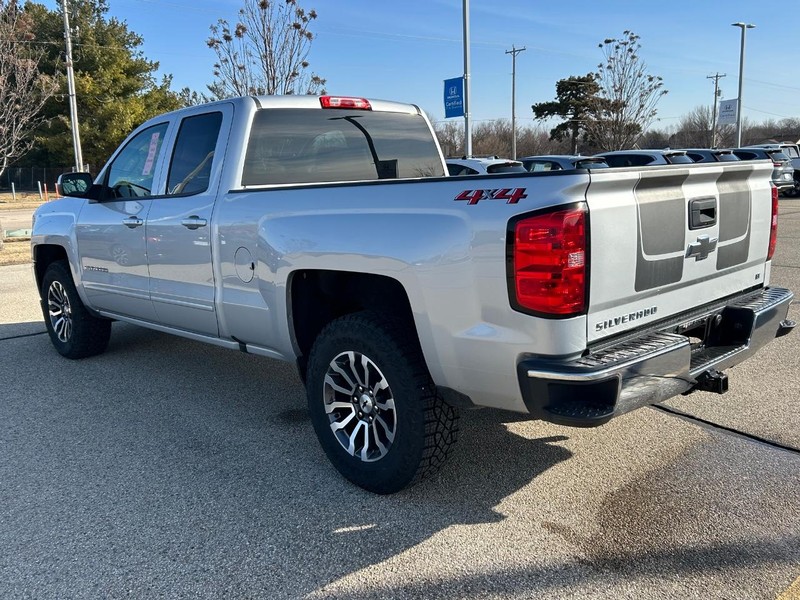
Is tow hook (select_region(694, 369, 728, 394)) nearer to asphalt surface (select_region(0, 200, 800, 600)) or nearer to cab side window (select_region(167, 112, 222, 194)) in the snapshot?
asphalt surface (select_region(0, 200, 800, 600))

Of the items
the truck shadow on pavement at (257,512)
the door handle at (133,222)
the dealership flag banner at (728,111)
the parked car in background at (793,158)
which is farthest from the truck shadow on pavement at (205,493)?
the dealership flag banner at (728,111)

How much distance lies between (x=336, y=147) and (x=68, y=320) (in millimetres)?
3121

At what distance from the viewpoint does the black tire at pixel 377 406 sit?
3158mm

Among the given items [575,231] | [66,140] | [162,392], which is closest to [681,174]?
[575,231]

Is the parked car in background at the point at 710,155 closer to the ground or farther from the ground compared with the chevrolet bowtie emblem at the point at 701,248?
farther from the ground

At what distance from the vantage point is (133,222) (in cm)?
487

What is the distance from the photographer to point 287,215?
3.64 metres

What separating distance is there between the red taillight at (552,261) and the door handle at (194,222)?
2.26m

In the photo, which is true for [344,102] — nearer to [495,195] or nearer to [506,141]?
[495,195]

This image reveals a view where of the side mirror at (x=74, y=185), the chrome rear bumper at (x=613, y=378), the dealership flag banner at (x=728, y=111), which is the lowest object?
the chrome rear bumper at (x=613, y=378)

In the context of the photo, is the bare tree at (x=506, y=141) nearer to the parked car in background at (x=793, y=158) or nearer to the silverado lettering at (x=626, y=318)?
the parked car in background at (x=793, y=158)

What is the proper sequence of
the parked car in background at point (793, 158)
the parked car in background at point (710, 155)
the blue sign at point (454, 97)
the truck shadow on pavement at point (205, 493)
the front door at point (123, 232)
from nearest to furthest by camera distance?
the truck shadow on pavement at point (205, 493), the front door at point (123, 232), the blue sign at point (454, 97), the parked car in background at point (710, 155), the parked car in background at point (793, 158)

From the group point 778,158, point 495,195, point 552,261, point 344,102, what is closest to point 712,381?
point 552,261

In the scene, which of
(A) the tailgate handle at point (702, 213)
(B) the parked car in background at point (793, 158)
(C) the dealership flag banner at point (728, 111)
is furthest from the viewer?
(C) the dealership flag banner at point (728, 111)
